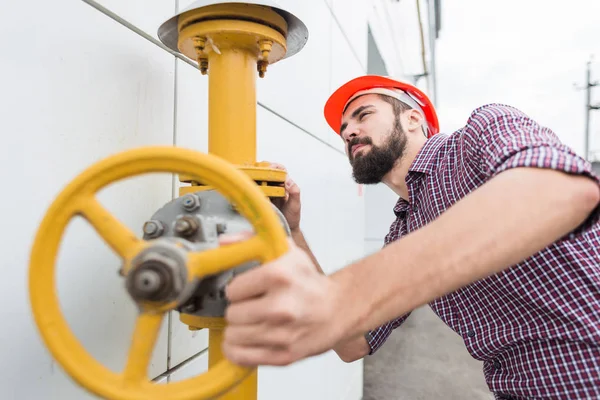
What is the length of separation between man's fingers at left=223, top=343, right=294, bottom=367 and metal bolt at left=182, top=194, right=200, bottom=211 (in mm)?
249

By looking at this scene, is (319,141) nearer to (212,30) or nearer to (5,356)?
(212,30)

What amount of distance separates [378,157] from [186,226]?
3.39 feet

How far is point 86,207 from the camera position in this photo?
0.56 meters

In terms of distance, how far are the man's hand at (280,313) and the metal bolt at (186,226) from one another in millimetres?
140

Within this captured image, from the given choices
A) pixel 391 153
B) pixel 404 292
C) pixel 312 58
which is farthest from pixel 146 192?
pixel 312 58

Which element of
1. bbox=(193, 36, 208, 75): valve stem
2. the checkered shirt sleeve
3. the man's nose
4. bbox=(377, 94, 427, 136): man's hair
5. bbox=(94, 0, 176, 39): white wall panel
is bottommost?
the checkered shirt sleeve

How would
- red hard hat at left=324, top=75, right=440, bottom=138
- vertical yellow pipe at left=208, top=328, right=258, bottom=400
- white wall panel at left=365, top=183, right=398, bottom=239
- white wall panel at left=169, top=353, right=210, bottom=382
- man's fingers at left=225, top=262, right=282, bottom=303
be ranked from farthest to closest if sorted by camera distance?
white wall panel at left=365, top=183, right=398, bottom=239
red hard hat at left=324, top=75, right=440, bottom=138
white wall panel at left=169, top=353, right=210, bottom=382
vertical yellow pipe at left=208, top=328, right=258, bottom=400
man's fingers at left=225, top=262, right=282, bottom=303

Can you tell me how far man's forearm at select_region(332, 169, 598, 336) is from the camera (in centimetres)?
56

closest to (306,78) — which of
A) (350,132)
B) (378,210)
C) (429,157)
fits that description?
(350,132)

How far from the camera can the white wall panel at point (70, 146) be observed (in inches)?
27.3

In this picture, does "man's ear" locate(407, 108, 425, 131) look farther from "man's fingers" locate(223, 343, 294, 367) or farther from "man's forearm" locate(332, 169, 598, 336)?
"man's fingers" locate(223, 343, 294, 367)

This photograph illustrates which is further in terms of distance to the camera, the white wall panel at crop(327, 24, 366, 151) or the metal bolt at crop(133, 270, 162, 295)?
Result: the white wall panel at crop(327, 24, 366, 151)

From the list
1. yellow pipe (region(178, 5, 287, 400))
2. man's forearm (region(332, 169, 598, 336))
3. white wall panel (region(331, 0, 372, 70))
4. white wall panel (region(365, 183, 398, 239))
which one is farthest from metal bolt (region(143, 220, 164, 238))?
white wall panel (region(365, 183, 398, 239))

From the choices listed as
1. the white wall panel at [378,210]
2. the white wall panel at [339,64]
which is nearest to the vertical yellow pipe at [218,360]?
the white wall panel at [339,64]
